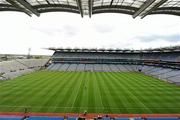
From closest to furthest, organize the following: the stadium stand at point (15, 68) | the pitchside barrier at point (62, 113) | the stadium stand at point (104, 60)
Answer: the pitchside barrier at point (62, 113), the stadium stand at point (15, 68), the stadium stand at point (104, 60)

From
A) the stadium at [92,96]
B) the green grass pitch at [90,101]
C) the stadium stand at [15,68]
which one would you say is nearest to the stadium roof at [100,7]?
the stadium at [92,96]

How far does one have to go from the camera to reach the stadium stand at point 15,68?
64300 millimetres

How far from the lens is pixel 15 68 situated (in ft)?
263

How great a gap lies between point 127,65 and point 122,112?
239ft

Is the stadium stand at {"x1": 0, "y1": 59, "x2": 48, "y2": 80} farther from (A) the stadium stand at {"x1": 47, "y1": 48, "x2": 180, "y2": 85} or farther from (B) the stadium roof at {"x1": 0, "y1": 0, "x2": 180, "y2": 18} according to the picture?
(B) the stadium roof at {"x1": 0, "y1": 0, "x2": 180, "y2": 18}

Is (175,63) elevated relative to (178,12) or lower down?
lower down

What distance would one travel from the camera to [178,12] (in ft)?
182

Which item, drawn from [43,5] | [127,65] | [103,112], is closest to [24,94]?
[103,112]

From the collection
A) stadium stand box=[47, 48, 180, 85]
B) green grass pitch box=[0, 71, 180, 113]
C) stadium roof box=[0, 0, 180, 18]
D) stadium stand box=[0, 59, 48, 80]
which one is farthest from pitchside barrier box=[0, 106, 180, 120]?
stadium stand box=[47, 48, 180, 85]

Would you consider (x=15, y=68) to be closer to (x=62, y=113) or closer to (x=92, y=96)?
(x=92, y=96)

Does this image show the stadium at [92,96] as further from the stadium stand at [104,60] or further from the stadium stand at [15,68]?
the stadium stand at [104,60]

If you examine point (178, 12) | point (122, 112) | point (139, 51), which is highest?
point (178, 12)

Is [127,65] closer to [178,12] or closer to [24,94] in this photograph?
[178,12]

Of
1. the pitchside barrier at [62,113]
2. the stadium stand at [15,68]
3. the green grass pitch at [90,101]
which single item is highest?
the stadium stand at [15,68]
